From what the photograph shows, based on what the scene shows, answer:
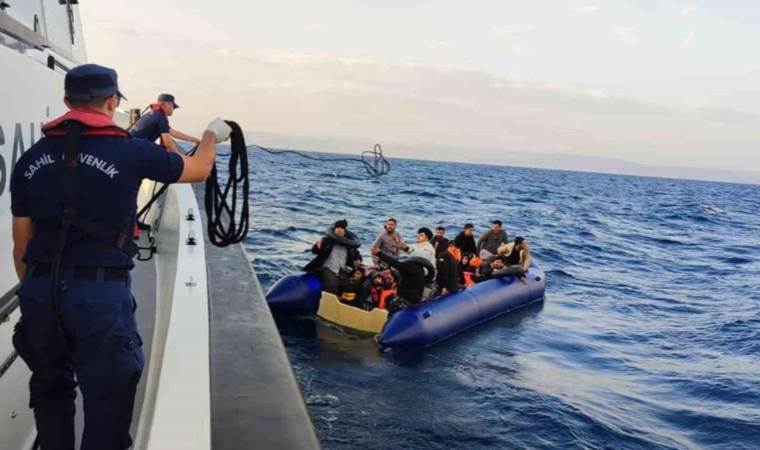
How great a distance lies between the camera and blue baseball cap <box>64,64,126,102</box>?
2279mm

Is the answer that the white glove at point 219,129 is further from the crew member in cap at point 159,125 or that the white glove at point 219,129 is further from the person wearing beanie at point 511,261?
the person wearing beanie at point 511,261

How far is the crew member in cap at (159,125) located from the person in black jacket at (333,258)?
691cm

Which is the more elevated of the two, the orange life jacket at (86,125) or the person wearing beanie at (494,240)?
the orange life jacket at (86,125)

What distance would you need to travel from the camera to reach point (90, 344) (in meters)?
2.24

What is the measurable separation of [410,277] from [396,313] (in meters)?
0.66

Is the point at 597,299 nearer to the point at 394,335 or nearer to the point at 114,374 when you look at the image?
the point at 394,335

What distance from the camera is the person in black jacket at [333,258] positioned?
11.8m

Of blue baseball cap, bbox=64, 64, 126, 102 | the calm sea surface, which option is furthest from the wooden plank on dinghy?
blue baseball cap, bbox=64, 64, 126, 102

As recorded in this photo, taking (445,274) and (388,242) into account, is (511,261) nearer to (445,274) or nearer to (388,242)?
(445,274)

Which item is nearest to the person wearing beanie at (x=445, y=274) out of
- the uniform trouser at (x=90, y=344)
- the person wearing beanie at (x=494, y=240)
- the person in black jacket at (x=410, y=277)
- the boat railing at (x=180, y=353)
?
the person in black jacket at (x=410, y=277)

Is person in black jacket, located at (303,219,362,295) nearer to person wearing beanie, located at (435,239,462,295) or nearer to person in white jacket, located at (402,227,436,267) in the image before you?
person in white jacket, located at (402,227,436,267)

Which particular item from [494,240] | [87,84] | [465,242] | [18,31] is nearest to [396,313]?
[465,242]

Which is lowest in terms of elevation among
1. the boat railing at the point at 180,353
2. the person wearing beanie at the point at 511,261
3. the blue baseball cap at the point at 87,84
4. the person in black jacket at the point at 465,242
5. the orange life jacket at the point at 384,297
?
the orange life jacket at the point at 384,297

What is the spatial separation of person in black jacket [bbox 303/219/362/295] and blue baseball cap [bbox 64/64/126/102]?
30.9ft
